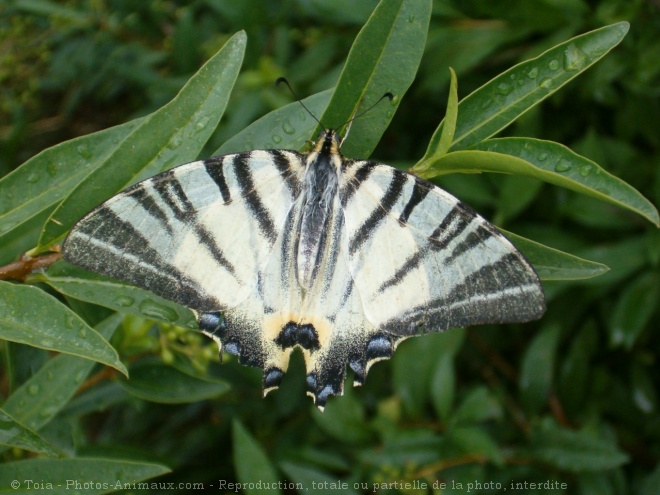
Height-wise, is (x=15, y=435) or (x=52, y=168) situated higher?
(x=52, y=168)

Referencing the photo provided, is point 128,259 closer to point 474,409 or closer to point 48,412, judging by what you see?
point 48,412

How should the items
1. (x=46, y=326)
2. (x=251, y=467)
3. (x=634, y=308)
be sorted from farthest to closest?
(x=634, y=308)
(x=251, y=467)
(x=46, y=326)

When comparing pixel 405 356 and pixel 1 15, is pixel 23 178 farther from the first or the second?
pixel 1 15

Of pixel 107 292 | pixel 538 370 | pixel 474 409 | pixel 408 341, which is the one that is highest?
pixel 107 292

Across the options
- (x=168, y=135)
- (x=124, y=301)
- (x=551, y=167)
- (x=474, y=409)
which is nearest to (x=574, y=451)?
(x=474, y=409)

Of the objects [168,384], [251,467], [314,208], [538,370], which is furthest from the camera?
[538,370]

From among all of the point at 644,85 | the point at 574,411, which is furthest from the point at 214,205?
the point at 574,411

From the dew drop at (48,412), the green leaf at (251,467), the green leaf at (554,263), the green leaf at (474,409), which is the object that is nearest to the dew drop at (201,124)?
the green leaf at (554,263)
